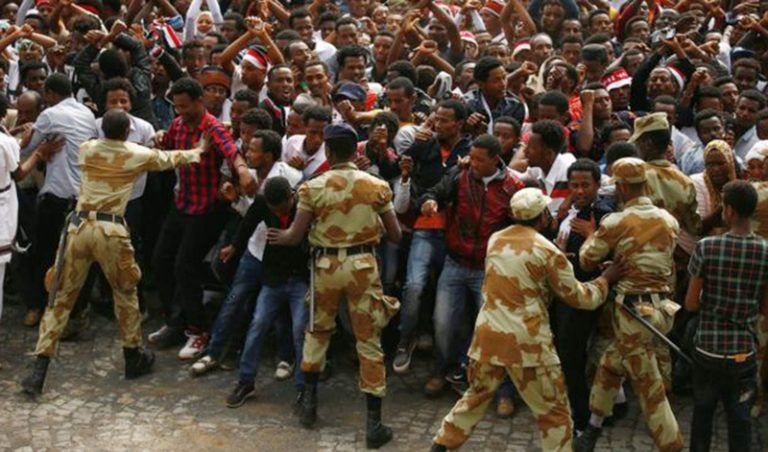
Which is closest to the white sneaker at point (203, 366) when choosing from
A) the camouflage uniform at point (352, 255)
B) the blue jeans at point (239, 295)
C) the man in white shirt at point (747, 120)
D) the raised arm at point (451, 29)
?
the blue jeans at point (239, 295)

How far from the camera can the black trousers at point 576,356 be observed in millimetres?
7953

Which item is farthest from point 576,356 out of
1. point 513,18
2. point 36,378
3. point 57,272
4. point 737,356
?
point 513,18

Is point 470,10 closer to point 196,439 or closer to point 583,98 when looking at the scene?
point 583,98

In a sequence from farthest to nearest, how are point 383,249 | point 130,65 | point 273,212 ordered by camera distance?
point 130,65
point 383,249
point 273,212

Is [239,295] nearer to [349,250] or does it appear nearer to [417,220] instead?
[349,250]

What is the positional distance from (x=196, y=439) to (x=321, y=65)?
13.1 feet

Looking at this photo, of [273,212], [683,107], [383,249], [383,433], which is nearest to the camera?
[383,433]

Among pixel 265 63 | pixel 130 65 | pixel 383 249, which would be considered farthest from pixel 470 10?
pixel 383 249

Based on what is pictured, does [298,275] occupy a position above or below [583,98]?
below

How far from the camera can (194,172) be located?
9.44 meters

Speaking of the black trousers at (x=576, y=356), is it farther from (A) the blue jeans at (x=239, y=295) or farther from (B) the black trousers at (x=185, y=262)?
(B) the black trousers at (x=185, y=262)

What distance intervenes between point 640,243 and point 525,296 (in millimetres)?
936

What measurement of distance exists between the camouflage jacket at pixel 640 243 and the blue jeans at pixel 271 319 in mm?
2419

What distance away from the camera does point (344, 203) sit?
25.9 ft
